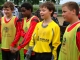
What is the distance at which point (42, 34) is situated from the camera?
4.91 metres

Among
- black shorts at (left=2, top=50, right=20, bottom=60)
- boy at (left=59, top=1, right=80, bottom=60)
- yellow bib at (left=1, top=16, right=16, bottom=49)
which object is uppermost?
boy at (left=59, top=1, right=80, bottom=60)

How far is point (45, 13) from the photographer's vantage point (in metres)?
5.01

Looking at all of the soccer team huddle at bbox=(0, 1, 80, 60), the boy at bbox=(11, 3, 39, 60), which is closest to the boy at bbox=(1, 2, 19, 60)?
Answer: the soccer team huddle at bbox=(0, 1, 80, 60)

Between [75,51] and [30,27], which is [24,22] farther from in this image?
[75,51]

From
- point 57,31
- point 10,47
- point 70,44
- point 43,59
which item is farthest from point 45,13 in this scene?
point 10,47

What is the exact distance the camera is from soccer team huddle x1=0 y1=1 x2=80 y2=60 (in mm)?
4105

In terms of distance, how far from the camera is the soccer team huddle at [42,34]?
4105mm

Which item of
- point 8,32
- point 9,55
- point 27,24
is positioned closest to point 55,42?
→ point 27,24

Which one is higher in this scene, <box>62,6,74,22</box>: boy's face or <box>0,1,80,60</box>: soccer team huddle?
<box>62,6,74,22</box>: boy's face

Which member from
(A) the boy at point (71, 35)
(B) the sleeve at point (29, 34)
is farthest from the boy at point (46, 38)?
(A) the boy at point (71, 35)

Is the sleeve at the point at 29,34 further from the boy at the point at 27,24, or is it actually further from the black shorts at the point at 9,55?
the black shorts at the point at 9,55

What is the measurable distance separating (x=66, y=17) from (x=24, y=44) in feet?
5.33

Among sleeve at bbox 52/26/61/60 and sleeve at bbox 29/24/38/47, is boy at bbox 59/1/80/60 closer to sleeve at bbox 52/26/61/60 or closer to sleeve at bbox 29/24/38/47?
sleeve at bbox 52/26/61/60

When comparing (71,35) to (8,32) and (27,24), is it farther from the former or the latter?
(8,32)
